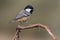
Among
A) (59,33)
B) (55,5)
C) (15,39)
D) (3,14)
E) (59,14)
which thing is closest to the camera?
(15,39)

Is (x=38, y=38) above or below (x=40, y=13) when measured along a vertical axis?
below

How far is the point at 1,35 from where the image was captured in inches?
199

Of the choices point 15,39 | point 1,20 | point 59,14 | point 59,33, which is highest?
point 1,20

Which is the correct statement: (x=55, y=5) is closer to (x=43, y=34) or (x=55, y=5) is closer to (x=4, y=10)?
(x=43, y=34)

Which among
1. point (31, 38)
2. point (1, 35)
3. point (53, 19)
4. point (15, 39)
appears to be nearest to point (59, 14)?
point (53, 19)

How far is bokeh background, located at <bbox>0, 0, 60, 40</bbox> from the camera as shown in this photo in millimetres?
4830

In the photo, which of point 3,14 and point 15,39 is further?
point 3,14

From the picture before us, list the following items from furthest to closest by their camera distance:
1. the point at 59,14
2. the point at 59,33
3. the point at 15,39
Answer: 1. the point at 59,14
2. the point at 59,33
3. the point at 15,39

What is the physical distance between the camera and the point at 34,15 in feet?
16.0

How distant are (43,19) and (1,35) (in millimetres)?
731

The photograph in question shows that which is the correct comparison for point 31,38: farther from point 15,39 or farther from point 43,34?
point 15,39

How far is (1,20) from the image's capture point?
5316mm

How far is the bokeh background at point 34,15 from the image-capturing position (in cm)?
483

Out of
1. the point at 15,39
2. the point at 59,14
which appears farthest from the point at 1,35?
the point at 15,39
